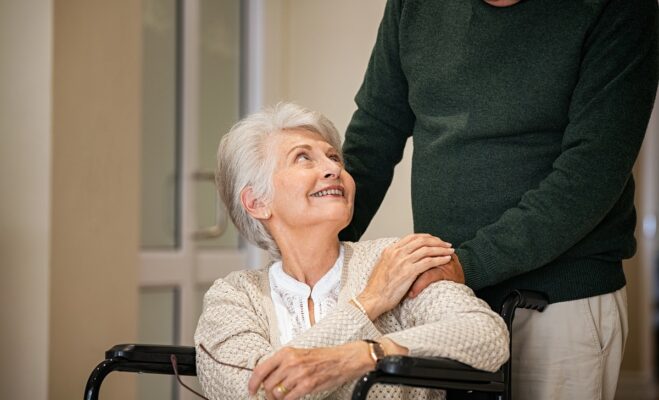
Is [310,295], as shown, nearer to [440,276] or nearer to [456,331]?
[440,276]

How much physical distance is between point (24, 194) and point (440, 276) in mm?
1554

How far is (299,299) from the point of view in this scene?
6.23 ft

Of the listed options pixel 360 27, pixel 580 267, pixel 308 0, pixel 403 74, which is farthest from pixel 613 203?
pixel 308 0

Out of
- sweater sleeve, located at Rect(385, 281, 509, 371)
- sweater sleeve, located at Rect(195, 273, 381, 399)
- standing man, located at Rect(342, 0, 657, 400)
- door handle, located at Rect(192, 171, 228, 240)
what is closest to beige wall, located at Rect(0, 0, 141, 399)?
door handle, located at Rect(192, 171, 228, 240)

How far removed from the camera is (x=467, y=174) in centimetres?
196

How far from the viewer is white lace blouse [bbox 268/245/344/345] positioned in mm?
1868

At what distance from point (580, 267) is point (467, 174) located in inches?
11.9

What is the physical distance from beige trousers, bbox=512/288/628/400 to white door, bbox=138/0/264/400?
1932 millimetres

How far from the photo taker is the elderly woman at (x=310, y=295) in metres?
1.59

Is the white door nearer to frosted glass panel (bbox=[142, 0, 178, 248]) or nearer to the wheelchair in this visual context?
frosted glass panel (bbox=[142, 0, 178, 248])

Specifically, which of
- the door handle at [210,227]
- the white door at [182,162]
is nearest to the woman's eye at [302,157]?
the white door at [182,162]

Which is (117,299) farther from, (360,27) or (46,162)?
(360,27)

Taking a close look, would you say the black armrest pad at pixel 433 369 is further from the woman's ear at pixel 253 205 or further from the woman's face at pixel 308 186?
the woman's ear at pixel 253 205

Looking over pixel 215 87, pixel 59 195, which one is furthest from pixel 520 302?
pixel 215 87
